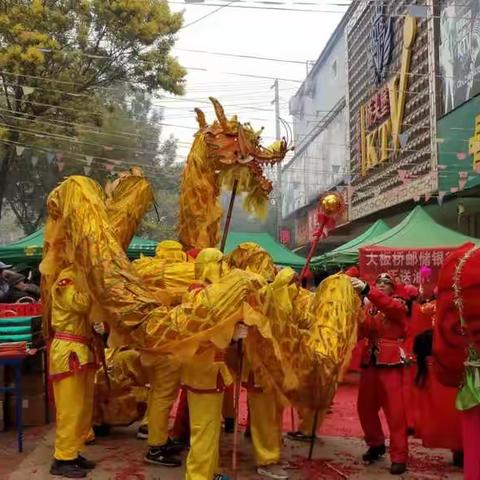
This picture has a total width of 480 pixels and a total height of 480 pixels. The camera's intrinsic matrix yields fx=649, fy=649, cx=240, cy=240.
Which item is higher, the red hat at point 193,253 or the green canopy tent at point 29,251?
the green canopy tent at point 29,251

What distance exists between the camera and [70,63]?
13039 mm

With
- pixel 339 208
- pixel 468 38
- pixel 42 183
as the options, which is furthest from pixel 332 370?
pixel 42 183

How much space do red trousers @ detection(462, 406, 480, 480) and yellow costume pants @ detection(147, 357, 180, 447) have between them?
217 cm

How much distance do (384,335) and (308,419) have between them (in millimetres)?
906

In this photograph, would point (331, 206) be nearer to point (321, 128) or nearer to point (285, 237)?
point (321, 128)

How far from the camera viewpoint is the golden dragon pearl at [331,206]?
4859 millimetres

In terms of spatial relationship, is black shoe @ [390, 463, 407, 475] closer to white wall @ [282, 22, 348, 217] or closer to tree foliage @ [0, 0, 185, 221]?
tree foliage @ [0, 0, 185, 221]

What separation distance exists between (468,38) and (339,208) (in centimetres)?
628

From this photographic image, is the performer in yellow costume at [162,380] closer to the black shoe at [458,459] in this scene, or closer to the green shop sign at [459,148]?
the black shoe at [458,459]

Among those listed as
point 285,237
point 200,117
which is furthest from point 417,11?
point 285,237

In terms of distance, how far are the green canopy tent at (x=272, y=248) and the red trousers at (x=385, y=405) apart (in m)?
6.32

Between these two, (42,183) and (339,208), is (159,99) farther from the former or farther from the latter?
(339,208)

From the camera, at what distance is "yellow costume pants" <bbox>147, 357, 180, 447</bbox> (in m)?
4.57

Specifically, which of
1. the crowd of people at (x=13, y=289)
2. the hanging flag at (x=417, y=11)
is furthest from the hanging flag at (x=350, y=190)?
the crowd of people at (x=13, y=289)
